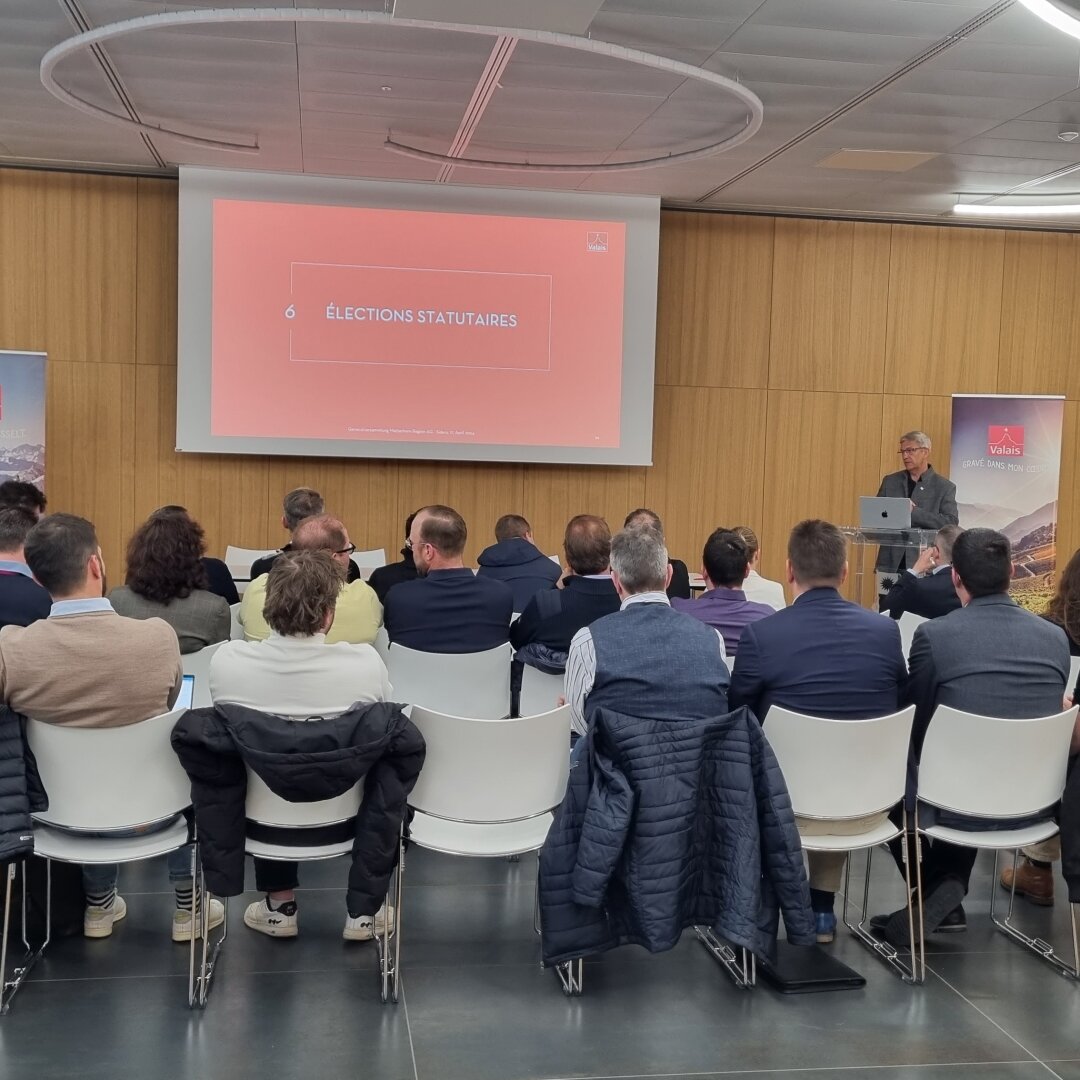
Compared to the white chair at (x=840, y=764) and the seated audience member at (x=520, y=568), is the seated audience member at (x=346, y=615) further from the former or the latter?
the white chair at (x=840, y=764)

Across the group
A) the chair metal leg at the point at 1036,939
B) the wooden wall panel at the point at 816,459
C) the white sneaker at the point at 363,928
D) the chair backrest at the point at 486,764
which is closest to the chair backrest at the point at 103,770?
the chair backrest at the point at 486,764

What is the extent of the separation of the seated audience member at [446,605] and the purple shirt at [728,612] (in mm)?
718

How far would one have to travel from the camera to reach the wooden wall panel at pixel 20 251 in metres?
7.98

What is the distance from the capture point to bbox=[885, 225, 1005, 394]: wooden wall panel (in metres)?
9.16

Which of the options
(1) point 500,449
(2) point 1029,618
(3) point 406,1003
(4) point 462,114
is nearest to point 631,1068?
(3) point 406,1003

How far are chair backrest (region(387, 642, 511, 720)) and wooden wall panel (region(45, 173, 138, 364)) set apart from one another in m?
5.09

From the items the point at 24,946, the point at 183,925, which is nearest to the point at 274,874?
the point at 183,925

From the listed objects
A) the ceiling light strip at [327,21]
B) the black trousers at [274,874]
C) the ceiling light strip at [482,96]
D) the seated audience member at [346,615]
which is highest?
the ceiling light strip at [482,96]

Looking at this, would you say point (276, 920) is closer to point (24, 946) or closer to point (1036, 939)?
point (24, 946)

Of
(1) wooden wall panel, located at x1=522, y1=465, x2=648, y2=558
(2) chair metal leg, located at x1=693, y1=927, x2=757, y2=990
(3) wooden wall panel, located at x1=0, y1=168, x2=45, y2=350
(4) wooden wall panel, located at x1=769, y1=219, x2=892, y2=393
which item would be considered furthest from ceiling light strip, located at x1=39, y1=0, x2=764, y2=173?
(2) chair metal leg, located at x1=693, y1=927, x2=757, y2=990

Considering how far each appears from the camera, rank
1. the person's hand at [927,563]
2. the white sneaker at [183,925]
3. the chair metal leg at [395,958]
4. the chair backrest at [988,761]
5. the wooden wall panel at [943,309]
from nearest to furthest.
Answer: the chair metal leg at [395,958] < the chair backrest at [988,761] < the white sneaker at [183,925] < the person's hand at [927,563] < the wooden wall panel at [943,309]

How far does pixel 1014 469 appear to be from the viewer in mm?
9000

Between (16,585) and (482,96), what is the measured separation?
12.3 feet

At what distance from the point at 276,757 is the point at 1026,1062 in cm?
215
